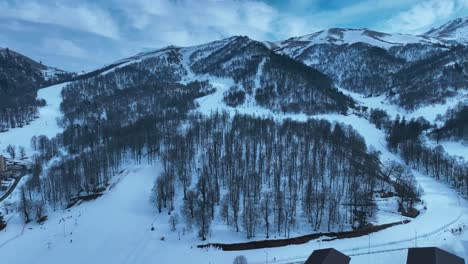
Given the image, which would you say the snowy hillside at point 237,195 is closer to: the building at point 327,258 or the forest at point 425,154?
the forest at point 425,154

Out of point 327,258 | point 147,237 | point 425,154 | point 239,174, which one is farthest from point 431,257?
A: point 425,154

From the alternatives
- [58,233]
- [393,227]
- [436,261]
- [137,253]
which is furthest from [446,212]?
[58,233]

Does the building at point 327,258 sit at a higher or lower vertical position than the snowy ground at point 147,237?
higher

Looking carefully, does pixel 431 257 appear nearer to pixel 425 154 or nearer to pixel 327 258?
pixel 327 258

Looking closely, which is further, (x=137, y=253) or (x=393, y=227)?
(x=393, y=227)

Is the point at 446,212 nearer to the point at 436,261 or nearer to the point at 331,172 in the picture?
the point at 331,172

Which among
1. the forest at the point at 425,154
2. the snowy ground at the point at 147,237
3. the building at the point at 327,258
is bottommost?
the snowy ground at the point at 147,237

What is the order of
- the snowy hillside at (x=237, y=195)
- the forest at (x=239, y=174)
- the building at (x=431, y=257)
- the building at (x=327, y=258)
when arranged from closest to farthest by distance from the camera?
the building at (x=431, y=257) → the building at (x=327, y=258) → the snowy hillside at (x=237, y=195) → the forest at (x=239, y=174)

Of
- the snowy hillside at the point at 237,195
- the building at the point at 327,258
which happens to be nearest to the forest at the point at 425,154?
the snowy hillside at the point at 237,195
